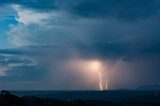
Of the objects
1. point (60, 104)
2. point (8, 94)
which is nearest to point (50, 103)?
point (60, 104)

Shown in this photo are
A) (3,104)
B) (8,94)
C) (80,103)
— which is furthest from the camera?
(80,103)

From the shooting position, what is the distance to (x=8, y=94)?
124688 mm

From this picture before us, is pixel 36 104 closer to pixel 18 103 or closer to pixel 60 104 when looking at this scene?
pixel 60 104

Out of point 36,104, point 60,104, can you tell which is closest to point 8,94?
point 36,104

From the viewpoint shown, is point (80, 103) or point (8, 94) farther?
point (80, 103)

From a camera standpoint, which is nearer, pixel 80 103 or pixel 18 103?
pixel 18 103

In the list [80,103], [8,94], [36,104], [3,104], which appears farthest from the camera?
[80,103]

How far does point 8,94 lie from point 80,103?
41.0 meters

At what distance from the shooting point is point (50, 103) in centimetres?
14888

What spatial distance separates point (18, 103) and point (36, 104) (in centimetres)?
2747

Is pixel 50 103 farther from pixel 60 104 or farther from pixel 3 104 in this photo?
pixel 3 104

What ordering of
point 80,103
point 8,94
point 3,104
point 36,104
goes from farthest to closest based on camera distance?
1. point 80,103
2. point 36,104
3. point 8,94
4. point 3,104

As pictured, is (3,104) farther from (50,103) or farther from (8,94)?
(50,103)

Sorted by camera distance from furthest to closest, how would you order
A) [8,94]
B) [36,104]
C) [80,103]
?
[80,103], [36,104], [8,94]
